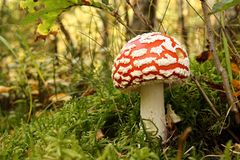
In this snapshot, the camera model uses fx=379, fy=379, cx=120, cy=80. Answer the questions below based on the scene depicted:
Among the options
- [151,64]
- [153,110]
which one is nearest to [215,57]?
[151,64]

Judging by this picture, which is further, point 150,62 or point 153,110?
point 153,110

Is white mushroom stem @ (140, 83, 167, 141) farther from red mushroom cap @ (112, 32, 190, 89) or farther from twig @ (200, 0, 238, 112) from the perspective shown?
twig @ (200, 0, 238, 112)

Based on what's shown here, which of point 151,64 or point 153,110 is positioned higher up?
point 151,64

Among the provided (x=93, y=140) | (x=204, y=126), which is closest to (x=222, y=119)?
(x=204, y=126)

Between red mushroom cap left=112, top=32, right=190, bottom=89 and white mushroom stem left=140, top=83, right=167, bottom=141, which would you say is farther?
white mushroom stem left=140, top=83, right=167, bottom=141

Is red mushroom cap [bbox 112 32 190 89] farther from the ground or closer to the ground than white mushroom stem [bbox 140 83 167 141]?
farther from the ground

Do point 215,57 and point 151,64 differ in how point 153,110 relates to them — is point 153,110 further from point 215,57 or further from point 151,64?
point 215,57

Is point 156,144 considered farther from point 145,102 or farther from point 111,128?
point 111,128

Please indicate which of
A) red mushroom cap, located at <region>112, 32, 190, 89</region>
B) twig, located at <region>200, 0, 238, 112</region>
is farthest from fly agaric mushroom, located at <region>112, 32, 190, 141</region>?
twig, located at <region>200, 0, 238, 112</region>
